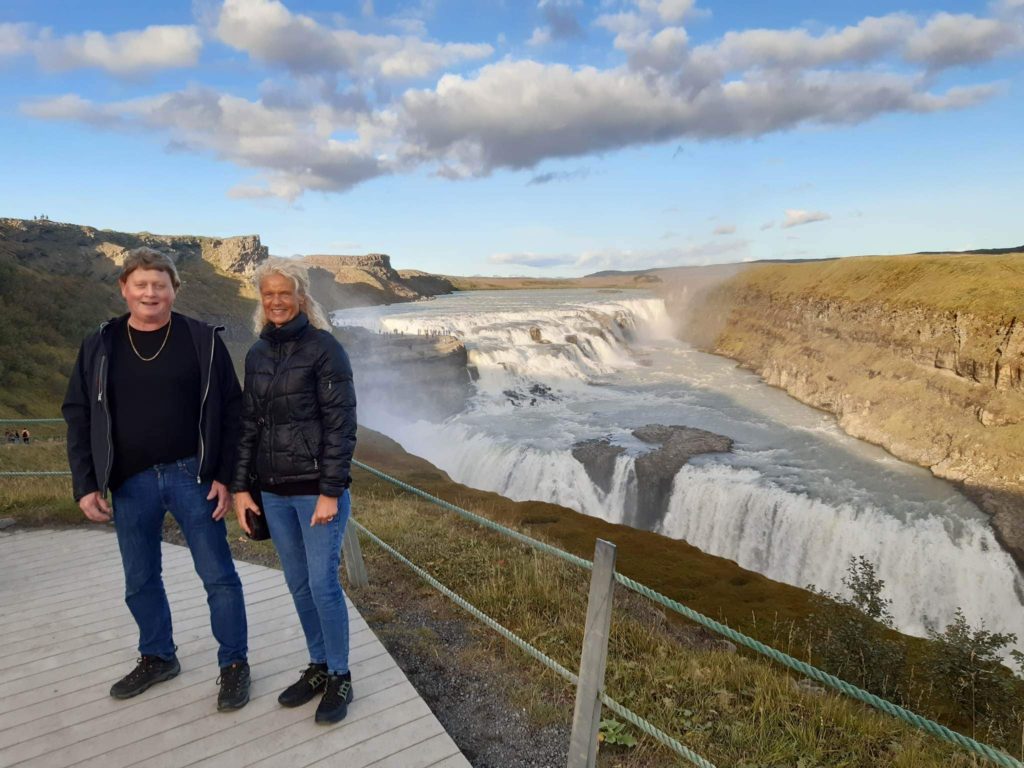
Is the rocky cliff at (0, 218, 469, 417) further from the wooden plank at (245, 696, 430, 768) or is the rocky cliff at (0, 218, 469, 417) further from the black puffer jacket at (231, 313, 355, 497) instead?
the wooden plank at (245, 696, 430, 768)

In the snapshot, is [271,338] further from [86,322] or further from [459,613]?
[86,322]

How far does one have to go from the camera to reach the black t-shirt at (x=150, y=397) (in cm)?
350

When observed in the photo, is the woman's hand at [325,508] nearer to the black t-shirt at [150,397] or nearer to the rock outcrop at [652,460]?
the black t-shirt at [150,397]

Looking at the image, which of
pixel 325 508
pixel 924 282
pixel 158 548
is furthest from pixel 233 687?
pixel 924 282

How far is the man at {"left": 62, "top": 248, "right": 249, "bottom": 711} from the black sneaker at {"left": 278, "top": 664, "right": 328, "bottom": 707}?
0.28m

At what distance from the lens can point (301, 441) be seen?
3.42 meters

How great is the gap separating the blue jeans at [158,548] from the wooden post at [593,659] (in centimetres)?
220

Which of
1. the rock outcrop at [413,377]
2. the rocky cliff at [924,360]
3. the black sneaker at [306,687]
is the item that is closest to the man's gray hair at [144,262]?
the black sneaker at [306,687]

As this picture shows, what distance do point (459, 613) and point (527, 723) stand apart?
1792 millimetres

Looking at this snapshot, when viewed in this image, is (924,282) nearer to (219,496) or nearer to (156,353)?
(219,496)

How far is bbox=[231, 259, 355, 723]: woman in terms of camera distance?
3410mm

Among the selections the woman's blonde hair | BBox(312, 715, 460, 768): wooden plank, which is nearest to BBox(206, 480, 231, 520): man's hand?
the woman's blonde hair

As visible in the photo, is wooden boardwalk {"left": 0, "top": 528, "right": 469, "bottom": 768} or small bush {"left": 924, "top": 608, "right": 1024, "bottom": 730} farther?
small bush {"left": 924, "top": 608, "right": 1024, "bottom": 730}

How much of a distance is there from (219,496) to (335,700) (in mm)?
1431
